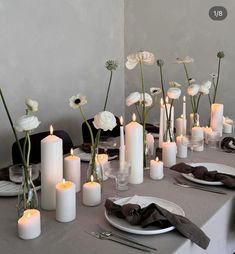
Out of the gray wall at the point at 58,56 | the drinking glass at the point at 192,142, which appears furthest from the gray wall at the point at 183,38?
the drinking glass at the point at 192,142

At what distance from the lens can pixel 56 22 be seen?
2.87m

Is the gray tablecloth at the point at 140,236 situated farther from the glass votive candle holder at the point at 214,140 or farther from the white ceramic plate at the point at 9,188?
the glass votive candle holder at the point at 214,140

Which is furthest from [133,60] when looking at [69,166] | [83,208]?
[83,208]

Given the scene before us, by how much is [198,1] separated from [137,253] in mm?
2575

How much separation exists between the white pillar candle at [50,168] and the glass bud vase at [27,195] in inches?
2.0

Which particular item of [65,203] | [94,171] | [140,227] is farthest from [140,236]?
[94,171]

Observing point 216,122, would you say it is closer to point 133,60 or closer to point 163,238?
point 133,60

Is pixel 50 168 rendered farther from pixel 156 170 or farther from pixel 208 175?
pixel 208 175

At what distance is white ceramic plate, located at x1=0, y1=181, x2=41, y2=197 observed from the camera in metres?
1.42

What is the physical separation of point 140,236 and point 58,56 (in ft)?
6.65

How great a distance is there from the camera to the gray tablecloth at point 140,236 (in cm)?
109

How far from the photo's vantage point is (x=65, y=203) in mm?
1224

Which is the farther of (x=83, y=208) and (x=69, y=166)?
(x=69, y=166)

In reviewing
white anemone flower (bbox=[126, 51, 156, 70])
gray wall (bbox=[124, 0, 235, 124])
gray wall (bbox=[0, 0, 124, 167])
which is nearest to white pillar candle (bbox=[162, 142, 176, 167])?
white anemone flower (bbox=[126, 51, 156, 70])
